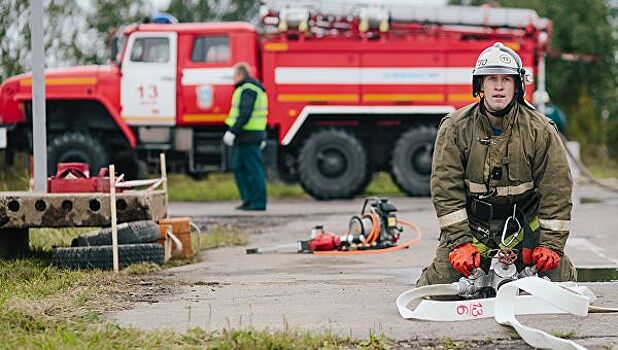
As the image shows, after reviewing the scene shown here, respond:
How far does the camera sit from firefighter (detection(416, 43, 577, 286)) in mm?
6129

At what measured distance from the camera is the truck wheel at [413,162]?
16562 mm

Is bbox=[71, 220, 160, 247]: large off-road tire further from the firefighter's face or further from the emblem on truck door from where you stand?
the emblem on truck door

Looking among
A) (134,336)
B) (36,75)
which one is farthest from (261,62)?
(134,336)

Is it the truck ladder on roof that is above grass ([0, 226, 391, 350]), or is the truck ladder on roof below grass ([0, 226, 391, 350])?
above

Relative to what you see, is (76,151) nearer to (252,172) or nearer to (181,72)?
(181,72)

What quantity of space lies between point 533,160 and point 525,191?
18 cm

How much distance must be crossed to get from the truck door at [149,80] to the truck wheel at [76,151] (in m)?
0.63

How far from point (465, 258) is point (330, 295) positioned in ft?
3.46

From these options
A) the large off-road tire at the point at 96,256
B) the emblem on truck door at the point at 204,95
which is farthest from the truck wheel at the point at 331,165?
the large off-road tire at the point at 96,256

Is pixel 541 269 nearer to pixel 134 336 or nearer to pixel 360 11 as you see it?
pixel 134 336

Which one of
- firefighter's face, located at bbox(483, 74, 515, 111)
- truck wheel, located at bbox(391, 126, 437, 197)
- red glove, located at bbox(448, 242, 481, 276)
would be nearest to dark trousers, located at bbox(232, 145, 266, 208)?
truck wheel, located at bbox(391, 126, 437, 197)

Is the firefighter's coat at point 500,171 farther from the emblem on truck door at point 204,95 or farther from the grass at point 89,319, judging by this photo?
the emblem on truck door at point 204,95

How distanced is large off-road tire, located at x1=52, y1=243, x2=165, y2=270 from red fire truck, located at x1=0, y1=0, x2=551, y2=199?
315 inches

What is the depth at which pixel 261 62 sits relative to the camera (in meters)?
16.4
